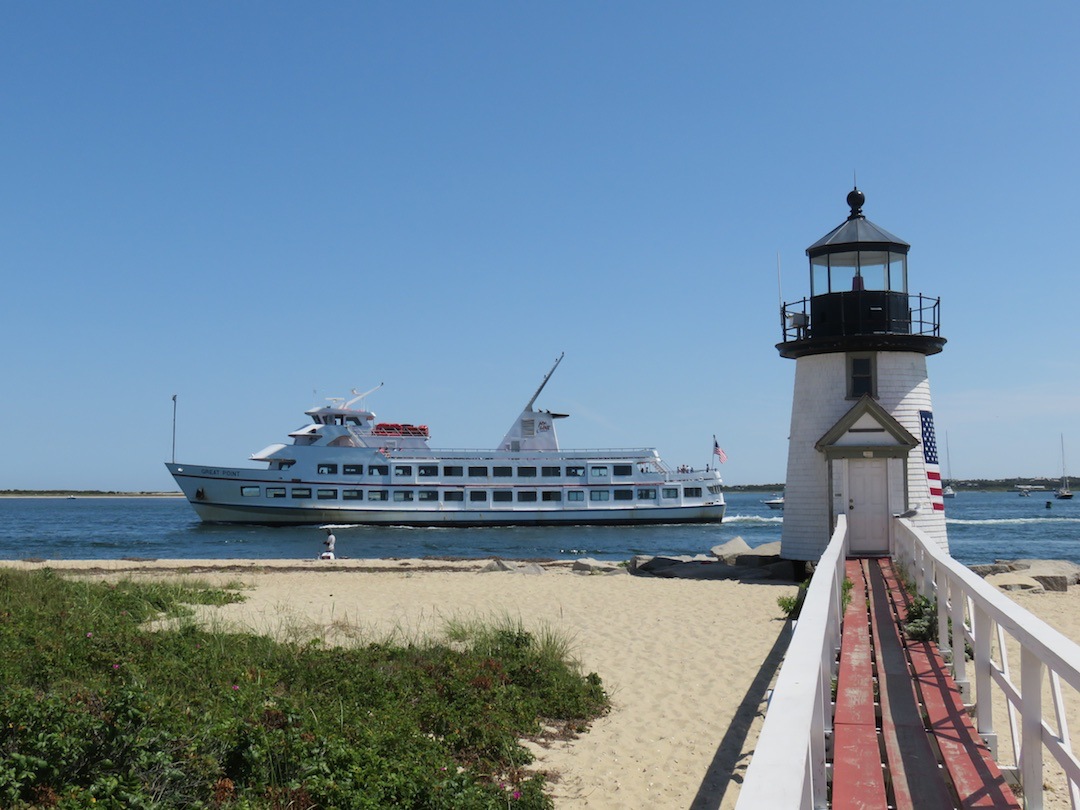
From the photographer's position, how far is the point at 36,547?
39.7m

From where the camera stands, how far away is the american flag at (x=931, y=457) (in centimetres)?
1584

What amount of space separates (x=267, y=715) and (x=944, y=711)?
4520 mm

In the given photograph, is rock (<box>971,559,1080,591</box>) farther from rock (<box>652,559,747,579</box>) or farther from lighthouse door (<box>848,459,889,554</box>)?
rock (<box>652,559,747,579</box>)

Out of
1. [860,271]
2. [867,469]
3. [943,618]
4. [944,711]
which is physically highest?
[860,271]

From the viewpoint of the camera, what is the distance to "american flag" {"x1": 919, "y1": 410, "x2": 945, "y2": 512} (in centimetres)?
1584

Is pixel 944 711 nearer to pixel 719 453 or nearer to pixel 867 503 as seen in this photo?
pixel 867 503

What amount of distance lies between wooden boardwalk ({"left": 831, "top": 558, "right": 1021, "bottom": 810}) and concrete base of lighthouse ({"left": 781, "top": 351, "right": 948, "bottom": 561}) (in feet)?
25.6

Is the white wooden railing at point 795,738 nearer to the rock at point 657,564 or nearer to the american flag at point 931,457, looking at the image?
the american flag at point 931,457

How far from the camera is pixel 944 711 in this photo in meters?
5.63

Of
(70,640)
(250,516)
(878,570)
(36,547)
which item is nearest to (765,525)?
(250,516)

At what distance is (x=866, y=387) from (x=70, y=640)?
13157mm

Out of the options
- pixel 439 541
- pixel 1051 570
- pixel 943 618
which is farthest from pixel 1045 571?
pixel 439 541

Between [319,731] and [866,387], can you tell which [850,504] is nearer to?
[866,387]

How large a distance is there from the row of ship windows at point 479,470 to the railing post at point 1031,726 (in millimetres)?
48008
